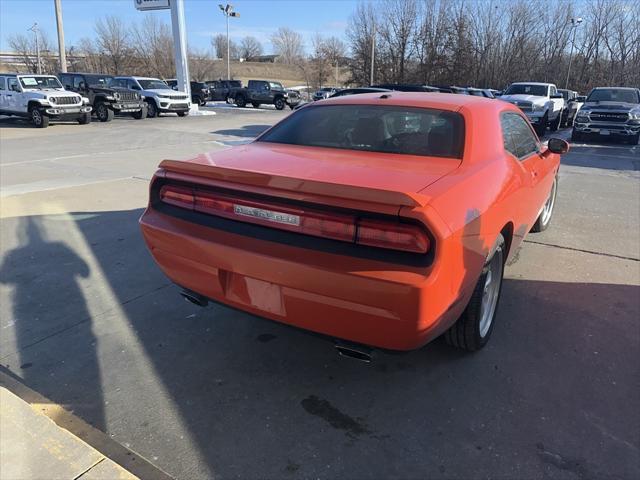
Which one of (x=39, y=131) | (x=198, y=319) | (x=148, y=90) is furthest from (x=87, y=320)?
(x=148, y=90)

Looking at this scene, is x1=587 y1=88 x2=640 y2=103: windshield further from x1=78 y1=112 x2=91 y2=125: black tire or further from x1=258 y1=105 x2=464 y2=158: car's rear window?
x1=78 y1=112 x2=91 y2=125: black tire

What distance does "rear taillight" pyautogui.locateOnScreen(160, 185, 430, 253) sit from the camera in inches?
83.4

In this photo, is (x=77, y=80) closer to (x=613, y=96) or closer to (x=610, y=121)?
(x=610, y=121)

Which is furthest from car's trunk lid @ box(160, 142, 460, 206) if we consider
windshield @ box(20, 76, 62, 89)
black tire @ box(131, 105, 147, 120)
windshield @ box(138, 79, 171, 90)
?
windshield @ box(138, 79, 171, 90)

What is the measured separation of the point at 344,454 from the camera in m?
2.26

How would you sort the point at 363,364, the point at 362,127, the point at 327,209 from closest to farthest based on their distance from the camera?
1. the point at 327,209
2. the point at 363,364
3. the point at 362,127

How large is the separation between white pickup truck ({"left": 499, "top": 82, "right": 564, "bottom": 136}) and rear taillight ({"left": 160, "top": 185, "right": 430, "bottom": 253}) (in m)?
15.8

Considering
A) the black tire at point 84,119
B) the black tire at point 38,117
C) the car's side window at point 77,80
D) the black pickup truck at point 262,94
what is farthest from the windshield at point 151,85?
the black pickup truck at point 262,94

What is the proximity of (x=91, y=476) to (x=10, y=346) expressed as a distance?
58.7 inches

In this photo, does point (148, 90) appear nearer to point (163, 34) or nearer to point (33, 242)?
point (33, 242)

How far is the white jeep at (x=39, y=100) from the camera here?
1711cm

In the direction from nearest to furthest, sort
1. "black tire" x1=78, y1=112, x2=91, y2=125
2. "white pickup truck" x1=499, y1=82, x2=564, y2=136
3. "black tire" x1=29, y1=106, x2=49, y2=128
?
"black tire" x1=29, y1=106, x2=49, y2=128, "white pickup truck" x1=499, y1=82, x2=564, y2=136, "black tire" x1=78, y1=112, x2=91, y2=125

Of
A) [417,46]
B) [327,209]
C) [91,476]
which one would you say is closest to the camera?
[91,476]

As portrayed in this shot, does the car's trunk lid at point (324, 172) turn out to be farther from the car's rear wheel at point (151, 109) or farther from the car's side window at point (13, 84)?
the car's rear wheel at point (151, 109)
